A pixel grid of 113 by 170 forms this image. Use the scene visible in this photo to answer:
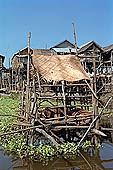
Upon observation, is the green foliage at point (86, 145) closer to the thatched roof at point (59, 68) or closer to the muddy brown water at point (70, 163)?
the muddy brown water at point (70, 163)

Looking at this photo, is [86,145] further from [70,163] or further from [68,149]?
[70,163]

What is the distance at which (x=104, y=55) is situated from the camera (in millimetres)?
32094

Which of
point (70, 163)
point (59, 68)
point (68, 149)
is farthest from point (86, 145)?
point (59, 68)

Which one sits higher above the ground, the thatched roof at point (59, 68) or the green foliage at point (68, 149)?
the thatched roof at point (59, 68)

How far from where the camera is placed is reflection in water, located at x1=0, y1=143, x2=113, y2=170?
5.63 metres

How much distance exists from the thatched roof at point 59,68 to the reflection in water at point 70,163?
256 centimetres

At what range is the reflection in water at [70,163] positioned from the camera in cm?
563

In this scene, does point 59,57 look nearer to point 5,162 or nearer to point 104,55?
point 5,162

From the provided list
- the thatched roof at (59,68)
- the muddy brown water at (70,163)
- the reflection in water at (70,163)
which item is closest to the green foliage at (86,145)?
the muddy brown water at (70,163)

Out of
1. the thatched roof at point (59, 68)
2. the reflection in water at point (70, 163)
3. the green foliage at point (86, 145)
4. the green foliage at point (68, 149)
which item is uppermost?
the thatched roof at point (59, 68)

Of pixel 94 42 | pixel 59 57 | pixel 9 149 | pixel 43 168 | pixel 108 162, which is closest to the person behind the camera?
pixel 43 168

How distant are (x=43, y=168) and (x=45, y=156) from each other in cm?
69

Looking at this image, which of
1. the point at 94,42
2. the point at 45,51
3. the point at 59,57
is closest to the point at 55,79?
the point at 59,57

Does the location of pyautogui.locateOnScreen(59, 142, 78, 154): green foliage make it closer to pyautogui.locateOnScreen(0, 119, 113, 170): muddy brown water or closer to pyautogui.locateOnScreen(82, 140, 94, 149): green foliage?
pyautogui.locateOnScreen(0, 119, 113, 170): muddy brown water
